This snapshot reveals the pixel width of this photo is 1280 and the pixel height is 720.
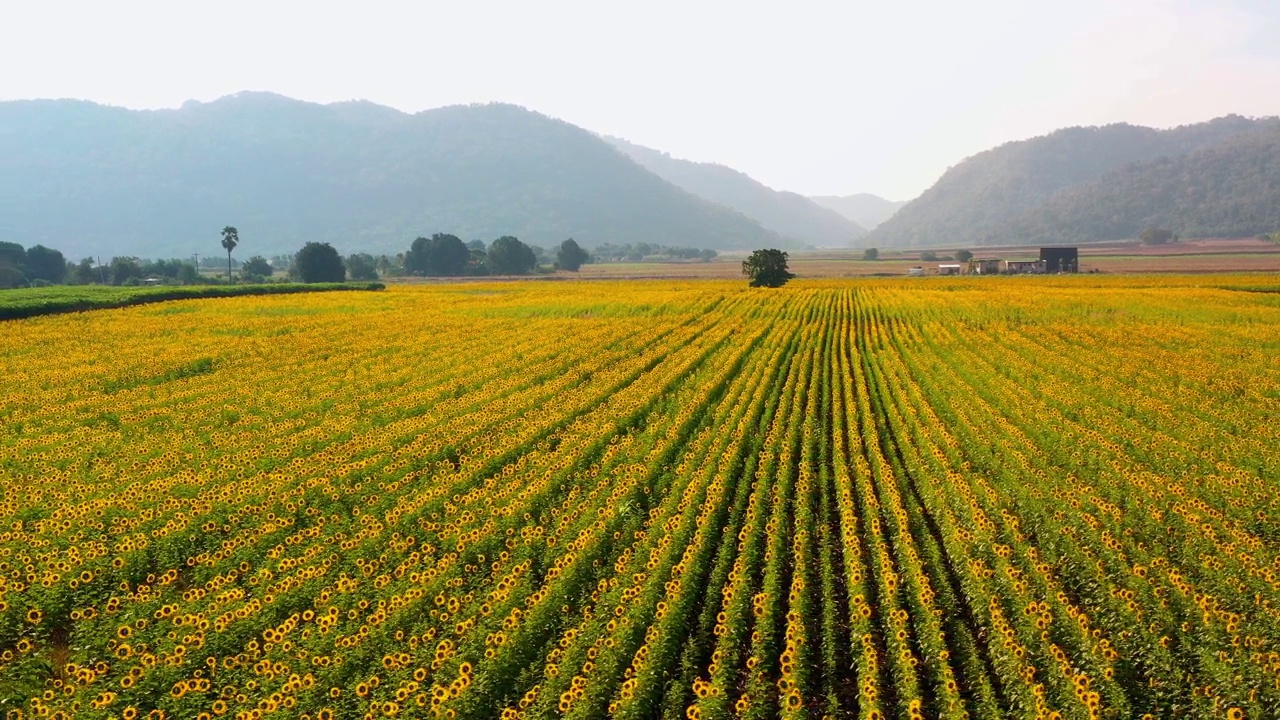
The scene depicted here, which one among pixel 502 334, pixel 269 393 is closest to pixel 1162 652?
pixel 269 393

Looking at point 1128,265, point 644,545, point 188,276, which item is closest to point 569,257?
point 188,276

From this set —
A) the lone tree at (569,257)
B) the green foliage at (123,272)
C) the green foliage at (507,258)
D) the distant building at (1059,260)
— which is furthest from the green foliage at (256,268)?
the distant building at (1059,260)

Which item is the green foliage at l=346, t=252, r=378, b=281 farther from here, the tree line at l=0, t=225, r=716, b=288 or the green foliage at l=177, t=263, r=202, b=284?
the green foliage at l=177, t=263, r=202, b=284

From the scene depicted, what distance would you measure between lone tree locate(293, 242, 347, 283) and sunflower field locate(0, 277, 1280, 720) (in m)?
83.0

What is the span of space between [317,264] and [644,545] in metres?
100

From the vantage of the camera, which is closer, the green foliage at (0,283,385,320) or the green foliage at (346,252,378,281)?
the green foliage at (0,283,385,320)

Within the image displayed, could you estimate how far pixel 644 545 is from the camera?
31.3ft

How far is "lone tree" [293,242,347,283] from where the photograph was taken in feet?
321

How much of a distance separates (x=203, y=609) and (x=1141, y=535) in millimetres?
11388

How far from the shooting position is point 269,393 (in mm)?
18797

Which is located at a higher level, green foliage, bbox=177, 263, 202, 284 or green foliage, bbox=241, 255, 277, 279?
green foliage, bbox=241, 255, 277, 279

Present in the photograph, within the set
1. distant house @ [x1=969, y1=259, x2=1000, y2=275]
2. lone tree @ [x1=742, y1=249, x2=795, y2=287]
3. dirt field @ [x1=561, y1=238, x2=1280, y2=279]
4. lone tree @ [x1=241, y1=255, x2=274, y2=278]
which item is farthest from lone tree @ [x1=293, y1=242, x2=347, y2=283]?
distant house @ [x1=969, y1=259, x2=1000, y2=275]

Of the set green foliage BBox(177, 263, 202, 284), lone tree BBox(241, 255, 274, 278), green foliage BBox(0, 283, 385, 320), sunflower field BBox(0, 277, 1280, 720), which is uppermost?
lone tree BBox(241, 255, 274, 278)

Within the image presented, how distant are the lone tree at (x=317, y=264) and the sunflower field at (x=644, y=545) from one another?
8305 cm
